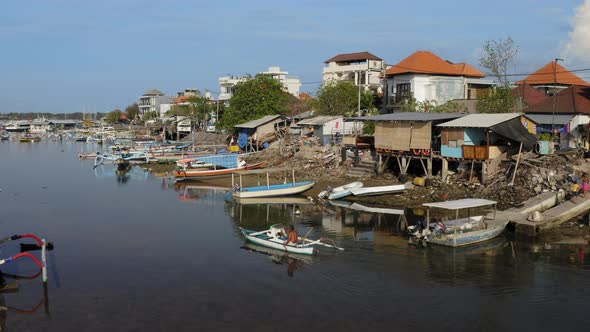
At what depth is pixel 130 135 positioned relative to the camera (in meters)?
108

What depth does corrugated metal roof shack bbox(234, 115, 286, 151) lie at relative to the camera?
5891 cm

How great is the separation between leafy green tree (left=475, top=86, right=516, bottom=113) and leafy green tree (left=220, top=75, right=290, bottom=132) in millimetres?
26078

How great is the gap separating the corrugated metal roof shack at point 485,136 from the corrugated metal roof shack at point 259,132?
26765 mm

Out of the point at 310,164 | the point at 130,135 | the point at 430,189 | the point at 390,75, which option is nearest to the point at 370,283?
the point at 430,189

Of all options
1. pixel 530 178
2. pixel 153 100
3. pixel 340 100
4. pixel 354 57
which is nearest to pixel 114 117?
pixel 153 100


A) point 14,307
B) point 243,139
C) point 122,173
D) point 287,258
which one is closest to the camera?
point 14,307

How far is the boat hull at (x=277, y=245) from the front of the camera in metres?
23.8

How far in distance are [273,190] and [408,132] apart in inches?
397

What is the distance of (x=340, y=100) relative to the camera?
58438mm

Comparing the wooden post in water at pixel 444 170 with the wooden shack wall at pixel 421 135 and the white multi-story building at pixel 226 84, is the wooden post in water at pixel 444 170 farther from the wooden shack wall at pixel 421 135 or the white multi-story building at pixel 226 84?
the white multi-story building at pixel 226 84

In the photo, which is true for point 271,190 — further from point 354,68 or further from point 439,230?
point 354,68

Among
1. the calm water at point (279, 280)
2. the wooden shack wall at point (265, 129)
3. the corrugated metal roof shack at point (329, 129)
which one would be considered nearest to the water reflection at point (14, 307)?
the calm water at point (279, 280)

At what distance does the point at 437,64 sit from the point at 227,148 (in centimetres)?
2636

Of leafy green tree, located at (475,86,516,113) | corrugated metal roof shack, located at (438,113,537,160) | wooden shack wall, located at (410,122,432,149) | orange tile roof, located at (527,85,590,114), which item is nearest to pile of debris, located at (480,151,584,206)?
corrugated metal roof shack, located at (438,113,537,160)
